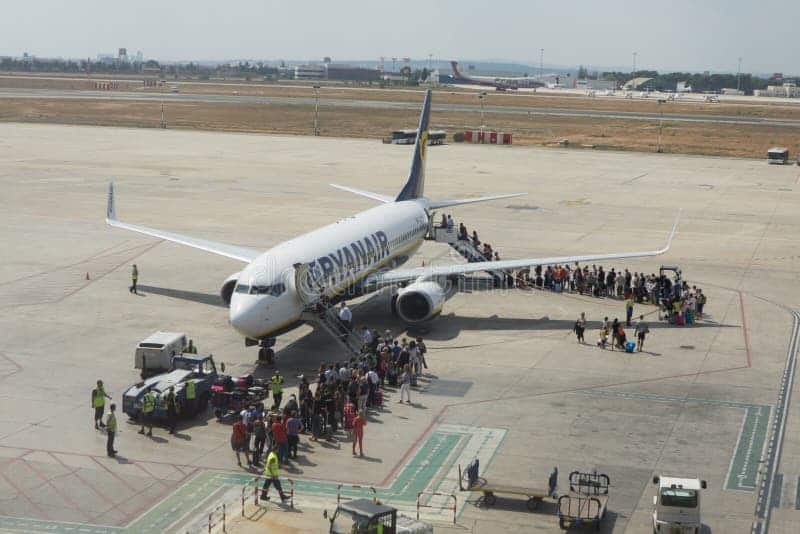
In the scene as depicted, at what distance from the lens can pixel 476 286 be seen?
5762 centimetres

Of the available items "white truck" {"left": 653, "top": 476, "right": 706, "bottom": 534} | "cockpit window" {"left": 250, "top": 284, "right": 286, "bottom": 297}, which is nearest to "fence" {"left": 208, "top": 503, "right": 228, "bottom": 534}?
"white truck" {"left": 653, "top": 476, "right": 706, "bottom": 534}

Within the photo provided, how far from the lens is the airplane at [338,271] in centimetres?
4003

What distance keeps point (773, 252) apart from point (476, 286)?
22737mm

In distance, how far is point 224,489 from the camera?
29484mm

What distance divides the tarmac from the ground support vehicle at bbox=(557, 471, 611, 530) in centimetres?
52

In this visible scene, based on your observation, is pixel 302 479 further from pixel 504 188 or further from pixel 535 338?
pixel 504 188

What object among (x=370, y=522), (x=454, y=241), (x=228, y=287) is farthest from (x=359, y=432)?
(x=454, y=241)

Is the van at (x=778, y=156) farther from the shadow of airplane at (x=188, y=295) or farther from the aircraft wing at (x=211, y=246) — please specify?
the shadow of airplane at (x=188, y=295)

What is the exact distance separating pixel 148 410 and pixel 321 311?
10.4 metres

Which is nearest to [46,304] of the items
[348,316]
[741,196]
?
[348,316]

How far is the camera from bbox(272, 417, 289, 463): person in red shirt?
31297 millimetres

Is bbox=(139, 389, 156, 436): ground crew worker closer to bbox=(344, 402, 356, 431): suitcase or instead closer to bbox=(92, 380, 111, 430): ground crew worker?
bbox=(92, 380, 111, 430): ground crew worker

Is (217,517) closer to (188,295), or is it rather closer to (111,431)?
(111,431)

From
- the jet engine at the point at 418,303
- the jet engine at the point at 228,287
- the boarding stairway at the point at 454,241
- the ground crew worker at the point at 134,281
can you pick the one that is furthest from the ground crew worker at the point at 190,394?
the boarding stairway at the point at 454,241
